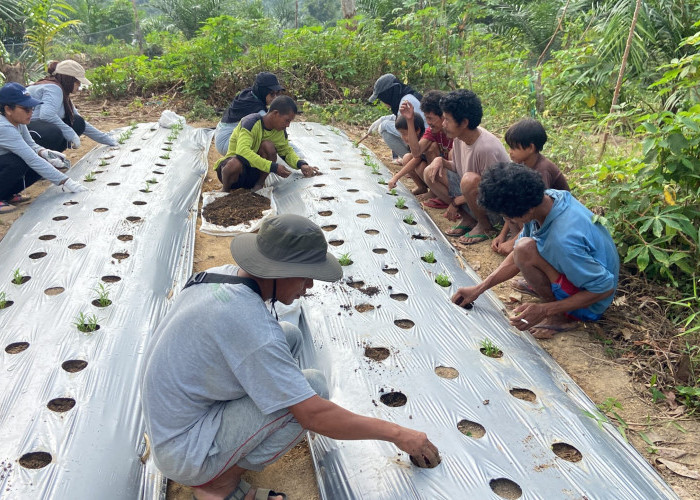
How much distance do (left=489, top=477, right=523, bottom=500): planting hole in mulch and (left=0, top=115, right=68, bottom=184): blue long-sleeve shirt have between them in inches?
161

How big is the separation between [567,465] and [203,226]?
3.17m

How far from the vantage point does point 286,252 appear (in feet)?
5.30

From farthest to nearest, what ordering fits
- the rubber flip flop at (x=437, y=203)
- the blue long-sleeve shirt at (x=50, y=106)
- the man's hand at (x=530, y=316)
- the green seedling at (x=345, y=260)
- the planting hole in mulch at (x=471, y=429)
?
the blue long-sleeve shirt at (x=50, y=106), the rubber flip flop at (x=437, y=203), the green seedling at (x=345, y=260), the man's hand at (x=530, y=316), the planting hole in mulch at (x=471, y=429)

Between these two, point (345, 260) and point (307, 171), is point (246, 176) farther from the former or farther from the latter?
point (345, 260)

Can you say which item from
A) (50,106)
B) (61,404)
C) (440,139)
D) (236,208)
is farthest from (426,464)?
(50,106)

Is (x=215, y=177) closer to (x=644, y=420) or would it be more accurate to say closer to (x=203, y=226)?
(x=203, y=226)

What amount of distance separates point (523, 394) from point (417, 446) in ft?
2.93

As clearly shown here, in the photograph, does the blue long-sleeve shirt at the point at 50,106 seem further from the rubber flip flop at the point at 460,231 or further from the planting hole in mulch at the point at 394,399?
the planting hole in mulch at the point at 394,399

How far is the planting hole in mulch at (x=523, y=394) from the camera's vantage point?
2.43m

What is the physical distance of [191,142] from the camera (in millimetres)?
6207

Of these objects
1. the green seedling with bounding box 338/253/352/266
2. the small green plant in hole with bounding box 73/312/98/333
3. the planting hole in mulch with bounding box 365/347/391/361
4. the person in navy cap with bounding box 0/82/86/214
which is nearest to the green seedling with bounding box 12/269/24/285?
the small green plant in hole with bounding box 73/312/98/333

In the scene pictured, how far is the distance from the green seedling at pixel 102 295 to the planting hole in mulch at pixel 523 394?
2189mm

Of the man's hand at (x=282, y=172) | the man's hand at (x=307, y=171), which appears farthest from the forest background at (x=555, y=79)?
the man's hand at (x=282, y=172)

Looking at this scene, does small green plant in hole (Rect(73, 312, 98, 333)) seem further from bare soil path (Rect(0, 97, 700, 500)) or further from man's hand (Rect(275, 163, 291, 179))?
man's hand (Rect(275, 163, 291, 179))
